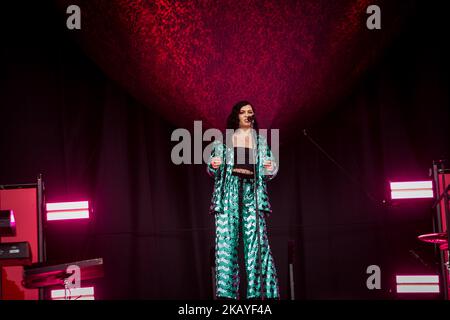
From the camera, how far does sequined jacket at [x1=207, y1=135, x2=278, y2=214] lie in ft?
11.3

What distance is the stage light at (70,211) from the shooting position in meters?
4.39

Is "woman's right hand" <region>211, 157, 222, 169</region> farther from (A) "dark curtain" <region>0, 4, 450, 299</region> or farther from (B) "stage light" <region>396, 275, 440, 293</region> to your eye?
(B) "stage light" <region>396, 275, 440, 293</region>

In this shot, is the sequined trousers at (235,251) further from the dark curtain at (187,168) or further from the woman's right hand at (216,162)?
the dark curtain at (187,168)

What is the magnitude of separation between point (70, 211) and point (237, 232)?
152cm

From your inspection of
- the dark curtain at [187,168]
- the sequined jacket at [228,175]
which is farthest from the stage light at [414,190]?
the sequined jacket at [228,175]

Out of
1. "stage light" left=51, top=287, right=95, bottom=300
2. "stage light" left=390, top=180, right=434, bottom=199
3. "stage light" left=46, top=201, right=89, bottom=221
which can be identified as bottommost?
"stage light" left=51, top=287, right=95, bottom=300

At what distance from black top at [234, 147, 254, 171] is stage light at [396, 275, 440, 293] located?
1.64 metres

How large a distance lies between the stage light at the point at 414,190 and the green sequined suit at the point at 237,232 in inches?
52.5

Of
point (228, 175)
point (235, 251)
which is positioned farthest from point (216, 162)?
point (235, 251)

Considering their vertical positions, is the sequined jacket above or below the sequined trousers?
above

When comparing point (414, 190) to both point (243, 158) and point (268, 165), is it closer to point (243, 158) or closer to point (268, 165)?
point (268, 165)

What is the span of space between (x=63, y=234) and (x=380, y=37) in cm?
285

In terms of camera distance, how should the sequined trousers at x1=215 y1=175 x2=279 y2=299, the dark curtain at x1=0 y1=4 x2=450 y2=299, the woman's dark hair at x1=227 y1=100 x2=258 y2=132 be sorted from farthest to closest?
the dark curtain at x1=0 y1=4 x2=450 y2=299
the woman's dark hair at x1=227 y1=100 x2=258 y2=132
the sequined trousers at x1=215 y1=175 x2=279 y2=299

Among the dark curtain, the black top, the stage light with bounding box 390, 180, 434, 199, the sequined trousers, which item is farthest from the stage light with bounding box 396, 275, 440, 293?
the black top
